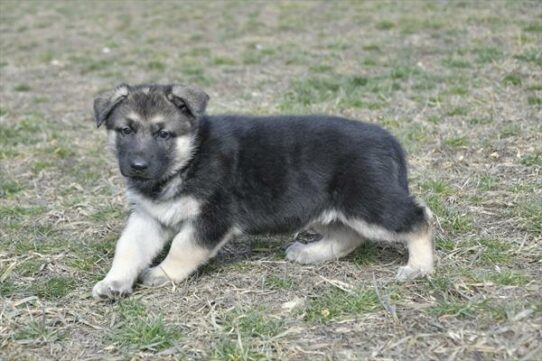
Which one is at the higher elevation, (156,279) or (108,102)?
(108,102)

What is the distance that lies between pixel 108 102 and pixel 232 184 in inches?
40.8

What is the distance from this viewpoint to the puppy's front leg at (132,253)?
4.25 metres

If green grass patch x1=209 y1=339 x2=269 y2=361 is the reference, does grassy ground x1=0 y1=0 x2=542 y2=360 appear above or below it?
below

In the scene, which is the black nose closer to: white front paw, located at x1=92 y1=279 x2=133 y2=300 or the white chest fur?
the white chest fur

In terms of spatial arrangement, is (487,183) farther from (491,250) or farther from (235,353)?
(235,353)

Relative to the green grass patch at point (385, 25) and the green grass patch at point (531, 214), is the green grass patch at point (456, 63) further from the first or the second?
the green grass patch at point (531, 214)

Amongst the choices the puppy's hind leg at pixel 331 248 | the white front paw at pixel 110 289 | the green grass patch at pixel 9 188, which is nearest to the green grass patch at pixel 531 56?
the puppy's hind leg at pixel 331 248

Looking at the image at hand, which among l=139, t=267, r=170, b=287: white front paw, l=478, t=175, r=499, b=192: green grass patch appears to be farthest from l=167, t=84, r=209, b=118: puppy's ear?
l=478, t=175, r=499, b=192: green grass patch

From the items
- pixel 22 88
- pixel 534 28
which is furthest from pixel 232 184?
pixel 534 28

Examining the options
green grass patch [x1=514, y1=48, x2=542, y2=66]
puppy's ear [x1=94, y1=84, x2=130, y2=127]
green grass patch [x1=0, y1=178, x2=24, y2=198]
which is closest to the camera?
puppy's ear [x1=94, y1=84, x2=130, y2=127]

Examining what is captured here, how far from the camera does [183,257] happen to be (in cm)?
434

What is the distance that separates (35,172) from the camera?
6.88 meters

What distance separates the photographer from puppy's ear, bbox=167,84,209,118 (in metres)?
4.48

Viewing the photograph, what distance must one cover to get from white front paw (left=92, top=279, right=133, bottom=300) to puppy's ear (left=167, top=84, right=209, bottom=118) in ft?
4.07
